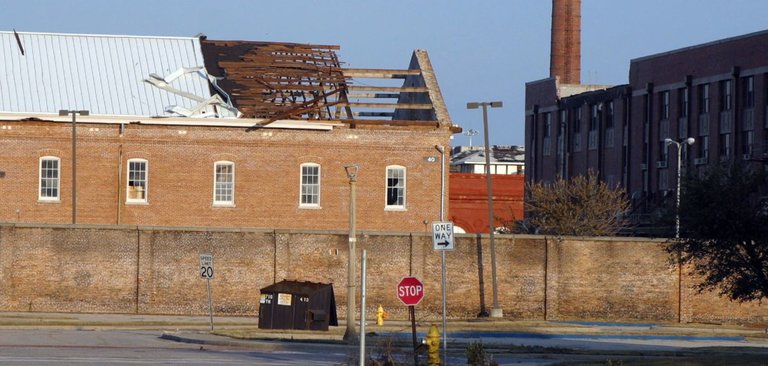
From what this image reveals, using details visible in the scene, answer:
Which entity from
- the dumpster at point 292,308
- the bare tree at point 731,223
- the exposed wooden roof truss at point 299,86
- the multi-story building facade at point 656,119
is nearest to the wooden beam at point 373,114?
the exposed wooden roof truss at point 299,86

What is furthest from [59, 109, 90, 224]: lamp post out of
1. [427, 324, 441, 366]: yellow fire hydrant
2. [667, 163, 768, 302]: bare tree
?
[427, 324, 441, 366]: yellow fire hydrant

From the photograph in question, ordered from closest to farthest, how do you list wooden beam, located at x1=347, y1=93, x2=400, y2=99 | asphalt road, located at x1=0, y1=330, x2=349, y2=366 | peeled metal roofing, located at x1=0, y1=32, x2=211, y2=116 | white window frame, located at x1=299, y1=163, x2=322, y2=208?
asphalt road, located at x1=0, y1=330, x2=349, y2=366 < white window frame, located at x1=299, y1=163, x2=322, y2=208 < peeled metal roofing, located at x1=0, y1=32, x2=211, y2=116 < wooden beam, located at x1=347, y1=93, x2=400, y2=99

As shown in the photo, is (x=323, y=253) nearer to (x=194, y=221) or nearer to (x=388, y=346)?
(x=194, y=221)

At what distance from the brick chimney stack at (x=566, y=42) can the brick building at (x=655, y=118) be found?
0.21 m

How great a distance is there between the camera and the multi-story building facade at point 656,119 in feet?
252

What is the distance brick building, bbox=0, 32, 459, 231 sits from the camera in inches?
2308

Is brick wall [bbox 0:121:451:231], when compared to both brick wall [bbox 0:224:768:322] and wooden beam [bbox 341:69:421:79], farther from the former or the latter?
brick wall [bbox 0:224:768:322]

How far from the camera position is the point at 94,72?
63.6 meters

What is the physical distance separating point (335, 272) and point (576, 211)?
16298mm

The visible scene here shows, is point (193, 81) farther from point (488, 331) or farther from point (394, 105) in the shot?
point (488, 331)

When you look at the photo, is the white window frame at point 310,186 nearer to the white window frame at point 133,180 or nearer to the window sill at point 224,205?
the window sill at point 224,205

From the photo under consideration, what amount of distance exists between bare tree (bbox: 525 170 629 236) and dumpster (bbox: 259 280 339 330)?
69.3 feet

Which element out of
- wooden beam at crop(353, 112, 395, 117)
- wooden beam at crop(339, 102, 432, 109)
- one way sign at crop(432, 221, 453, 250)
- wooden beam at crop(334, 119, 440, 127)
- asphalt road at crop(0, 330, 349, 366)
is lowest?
asphalt road at crop(0, 330, 349, 366)

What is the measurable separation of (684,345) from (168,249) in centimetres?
1931
